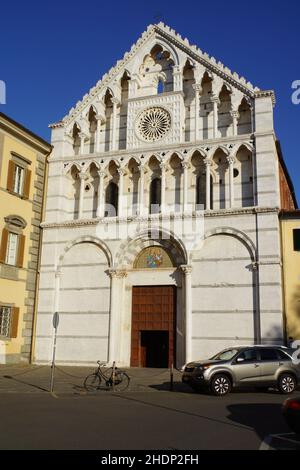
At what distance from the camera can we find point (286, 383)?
17031 millimetres

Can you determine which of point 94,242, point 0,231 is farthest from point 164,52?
point 0,231

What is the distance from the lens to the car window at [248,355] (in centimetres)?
1701

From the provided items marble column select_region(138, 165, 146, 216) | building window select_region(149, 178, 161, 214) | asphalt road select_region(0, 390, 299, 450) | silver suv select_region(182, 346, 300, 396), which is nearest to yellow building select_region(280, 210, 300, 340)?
silver suv select_region(182, 346, 300, 396)

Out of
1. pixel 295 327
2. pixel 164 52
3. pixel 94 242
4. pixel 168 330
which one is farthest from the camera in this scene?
pixel 164 52

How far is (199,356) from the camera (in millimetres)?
24219

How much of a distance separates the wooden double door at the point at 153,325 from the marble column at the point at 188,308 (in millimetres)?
1177

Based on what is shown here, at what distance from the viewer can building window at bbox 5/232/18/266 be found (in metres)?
26.7

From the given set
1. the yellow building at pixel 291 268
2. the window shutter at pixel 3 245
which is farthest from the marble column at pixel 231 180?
the window shutter at pixel 3 245

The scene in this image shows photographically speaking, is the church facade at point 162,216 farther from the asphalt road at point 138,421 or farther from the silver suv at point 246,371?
the asphalt road at point 138,421

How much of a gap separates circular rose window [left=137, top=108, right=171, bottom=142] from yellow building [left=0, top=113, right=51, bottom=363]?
6.36 m

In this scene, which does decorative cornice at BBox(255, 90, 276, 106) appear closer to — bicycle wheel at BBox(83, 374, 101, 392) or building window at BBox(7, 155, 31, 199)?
building window at BBox(7, 155, 31, 199)

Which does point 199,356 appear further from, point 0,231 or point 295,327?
point 0,231

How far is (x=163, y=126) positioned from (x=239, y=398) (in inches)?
690

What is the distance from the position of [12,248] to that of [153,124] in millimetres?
11037
